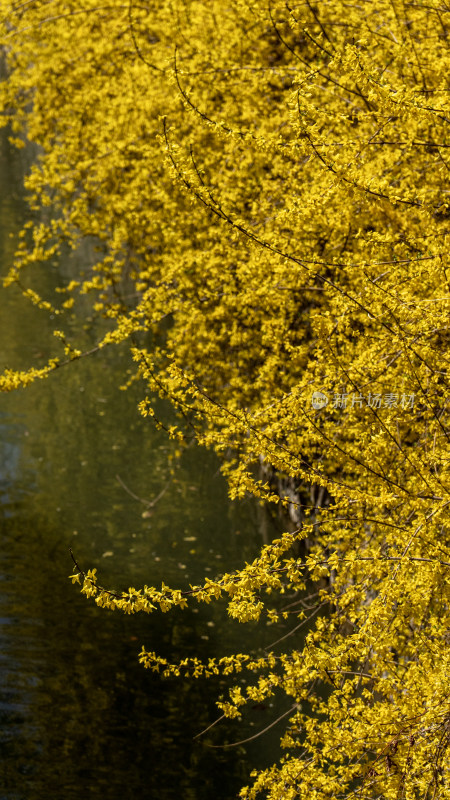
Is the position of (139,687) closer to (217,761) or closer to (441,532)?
(217,761)

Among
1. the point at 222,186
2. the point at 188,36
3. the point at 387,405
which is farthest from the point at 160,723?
the point at 188,36

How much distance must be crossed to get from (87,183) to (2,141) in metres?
19.4

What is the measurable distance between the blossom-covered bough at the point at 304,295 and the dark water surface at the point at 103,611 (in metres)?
0.42

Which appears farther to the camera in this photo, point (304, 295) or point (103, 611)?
point (103, 611)

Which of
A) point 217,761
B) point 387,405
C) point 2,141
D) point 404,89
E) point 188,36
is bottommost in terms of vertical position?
point 217,761

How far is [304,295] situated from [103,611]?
291 centimetres

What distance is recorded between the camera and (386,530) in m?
4.89

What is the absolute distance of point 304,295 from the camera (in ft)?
23.1

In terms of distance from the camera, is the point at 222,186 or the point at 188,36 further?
the point at 188,36

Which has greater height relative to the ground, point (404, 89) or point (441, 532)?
point (404, 89)

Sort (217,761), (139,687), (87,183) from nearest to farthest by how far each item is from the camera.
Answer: (217,761)
(139,687)
(87,183)

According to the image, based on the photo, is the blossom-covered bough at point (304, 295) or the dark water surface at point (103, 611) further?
the dark water surface at point (103, 611)

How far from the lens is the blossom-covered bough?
3.78 metres

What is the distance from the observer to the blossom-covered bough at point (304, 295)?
378 cm
